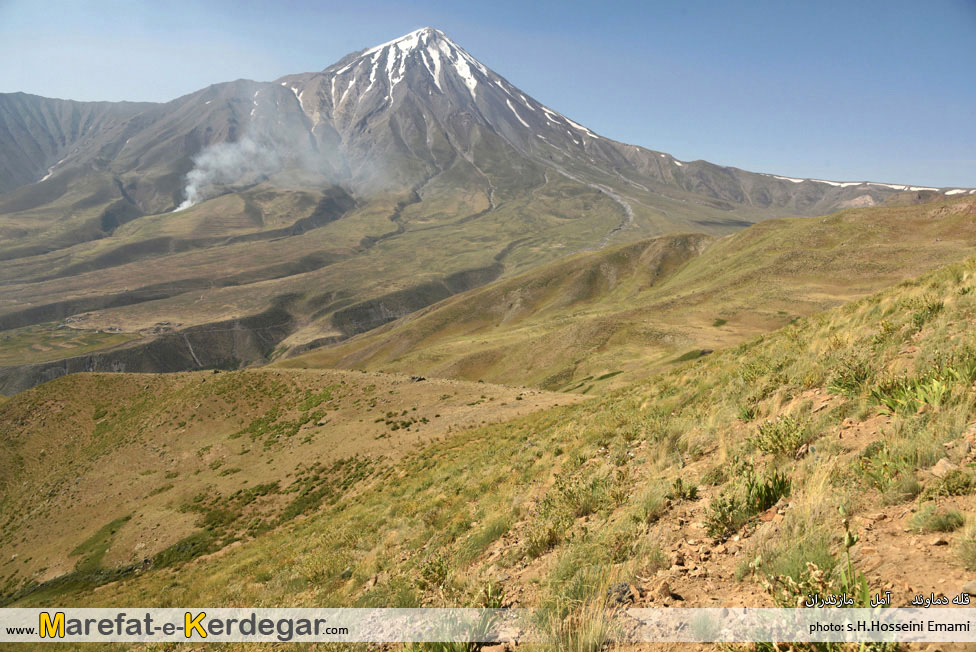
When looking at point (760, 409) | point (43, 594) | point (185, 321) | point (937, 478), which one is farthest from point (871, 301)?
point (185, 321)

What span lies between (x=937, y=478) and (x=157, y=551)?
95.8 ft

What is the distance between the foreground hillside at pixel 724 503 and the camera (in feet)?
13.6

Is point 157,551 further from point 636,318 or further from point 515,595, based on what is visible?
point 636,318

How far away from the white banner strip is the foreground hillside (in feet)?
0.71

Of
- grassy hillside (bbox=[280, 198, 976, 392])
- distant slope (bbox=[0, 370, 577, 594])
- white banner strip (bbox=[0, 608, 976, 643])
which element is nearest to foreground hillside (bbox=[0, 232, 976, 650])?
white banner strip (bbox=[0, 608, 976, 643])

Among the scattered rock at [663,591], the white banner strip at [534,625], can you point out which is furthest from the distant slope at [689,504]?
the white banner strip at [534,625]

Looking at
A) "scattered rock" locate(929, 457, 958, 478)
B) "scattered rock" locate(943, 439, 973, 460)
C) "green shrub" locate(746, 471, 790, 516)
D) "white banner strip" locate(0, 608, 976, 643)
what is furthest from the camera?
"green shrub" locate(746, 471, 790, 516)

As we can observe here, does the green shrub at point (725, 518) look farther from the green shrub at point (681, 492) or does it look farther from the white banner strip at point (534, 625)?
the white banner strip at point (534, 625)

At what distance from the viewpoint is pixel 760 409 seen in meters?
8.37

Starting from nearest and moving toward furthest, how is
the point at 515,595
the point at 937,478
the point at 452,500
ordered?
1. the point at 937,478
2. the point at 515,595
3. the point at 452,500

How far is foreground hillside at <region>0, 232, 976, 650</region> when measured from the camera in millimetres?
4156

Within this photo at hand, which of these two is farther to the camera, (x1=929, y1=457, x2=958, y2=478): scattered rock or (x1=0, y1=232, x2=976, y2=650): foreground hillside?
(x1=929, y1=457, x2=958, y2=478): scattered rock

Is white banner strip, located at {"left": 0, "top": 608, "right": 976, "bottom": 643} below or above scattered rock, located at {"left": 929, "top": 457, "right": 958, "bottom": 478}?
below

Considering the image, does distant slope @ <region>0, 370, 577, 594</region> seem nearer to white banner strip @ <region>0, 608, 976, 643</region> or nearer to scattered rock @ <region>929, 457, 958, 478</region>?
white banner strip @ <region>0, 608, 976, 643</region>
